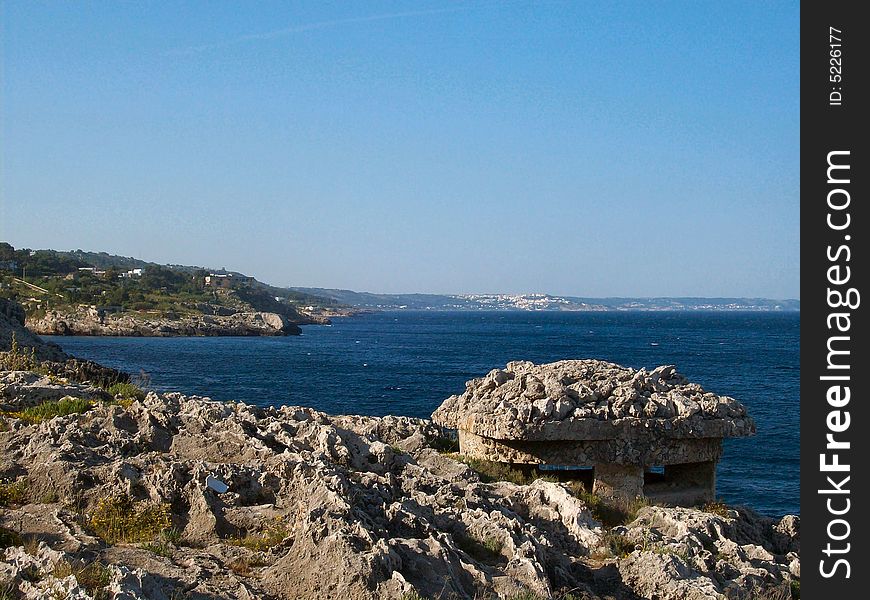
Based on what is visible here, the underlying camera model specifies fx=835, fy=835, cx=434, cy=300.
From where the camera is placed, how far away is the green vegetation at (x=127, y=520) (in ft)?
26.7

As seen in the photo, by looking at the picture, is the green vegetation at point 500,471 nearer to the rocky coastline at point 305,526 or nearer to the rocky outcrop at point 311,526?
the rocky coastline at point 305,526

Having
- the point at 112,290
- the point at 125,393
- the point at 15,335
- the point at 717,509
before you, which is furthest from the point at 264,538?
the point at 112,290

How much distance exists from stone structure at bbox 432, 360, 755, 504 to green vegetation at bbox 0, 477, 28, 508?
21.5 ft

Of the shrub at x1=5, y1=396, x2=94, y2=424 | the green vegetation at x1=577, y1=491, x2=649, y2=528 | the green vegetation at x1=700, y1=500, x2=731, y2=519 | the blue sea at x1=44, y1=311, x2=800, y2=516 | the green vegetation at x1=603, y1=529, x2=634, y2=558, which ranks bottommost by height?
the blue sea at x1=44, y1=311, x2=800, y2=516

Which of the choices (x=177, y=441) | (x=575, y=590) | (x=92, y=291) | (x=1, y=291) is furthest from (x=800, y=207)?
(x=92, y=291)

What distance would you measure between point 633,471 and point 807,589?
5.63 meters

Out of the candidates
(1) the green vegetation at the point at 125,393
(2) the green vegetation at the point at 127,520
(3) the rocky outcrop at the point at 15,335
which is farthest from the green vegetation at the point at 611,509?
(3) the rocky outcrop at the point at 15,335

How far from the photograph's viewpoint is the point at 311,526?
752 cm

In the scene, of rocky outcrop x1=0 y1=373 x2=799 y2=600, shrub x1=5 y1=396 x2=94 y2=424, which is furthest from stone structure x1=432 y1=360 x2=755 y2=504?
shrub x1=5 y1=396 x2=94 y2=424

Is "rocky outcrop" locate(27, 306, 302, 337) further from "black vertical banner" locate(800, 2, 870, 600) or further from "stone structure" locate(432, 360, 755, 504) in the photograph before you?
"black vertical banner" locate(800, 2, 870, 600)

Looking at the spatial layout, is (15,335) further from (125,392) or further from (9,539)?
(9,539)

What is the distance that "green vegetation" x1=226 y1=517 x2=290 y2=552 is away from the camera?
8.04 meters

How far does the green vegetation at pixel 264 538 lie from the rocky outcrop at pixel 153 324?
347 ft

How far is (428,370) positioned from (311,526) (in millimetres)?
65671
